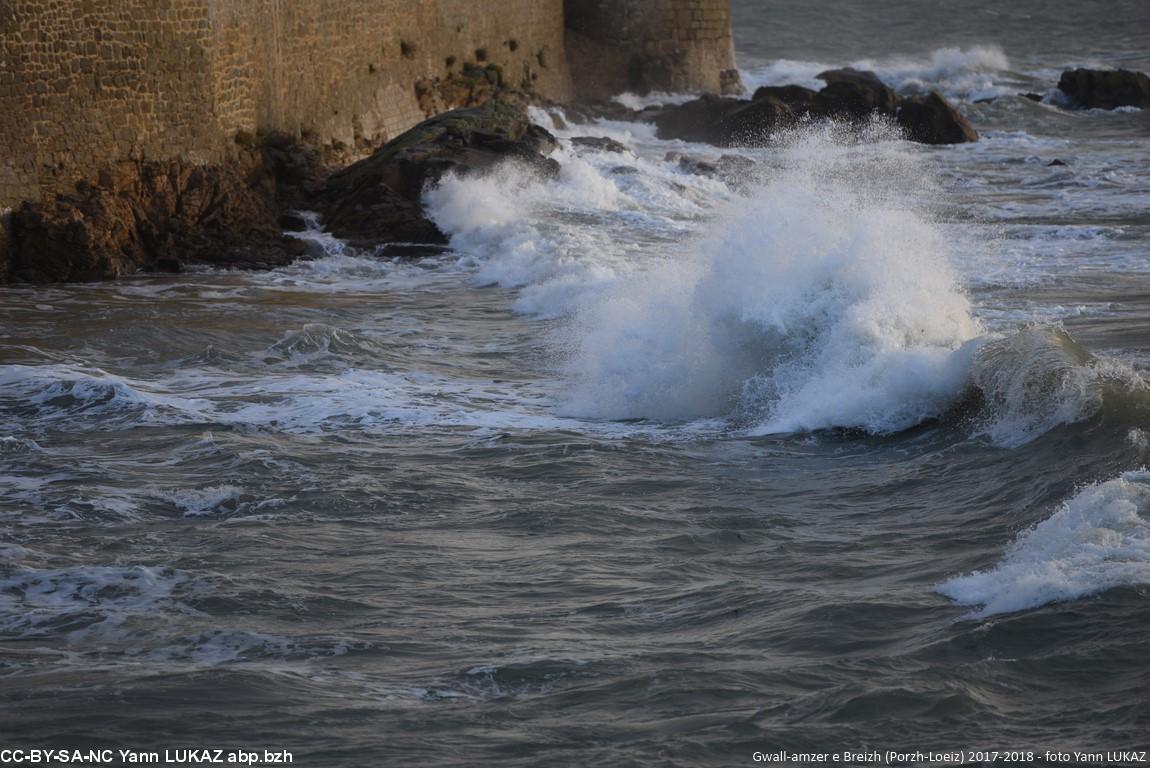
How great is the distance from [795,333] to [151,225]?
24.1 feet

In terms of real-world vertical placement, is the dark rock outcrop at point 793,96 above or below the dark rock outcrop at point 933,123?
above

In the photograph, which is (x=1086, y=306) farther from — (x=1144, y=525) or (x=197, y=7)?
(x=197, y=7)

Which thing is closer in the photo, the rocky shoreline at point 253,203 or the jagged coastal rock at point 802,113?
the rocky shoreline at point 253,203

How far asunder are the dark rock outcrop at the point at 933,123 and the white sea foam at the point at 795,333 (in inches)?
609

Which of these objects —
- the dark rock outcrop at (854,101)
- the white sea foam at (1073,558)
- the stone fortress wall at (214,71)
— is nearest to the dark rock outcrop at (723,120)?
the dark rock outcrop at (854,101)

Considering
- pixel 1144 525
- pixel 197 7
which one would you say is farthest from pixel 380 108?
pixel 1144 525

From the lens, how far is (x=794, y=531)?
23.2ft

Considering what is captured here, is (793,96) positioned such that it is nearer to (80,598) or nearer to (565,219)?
(565,219)

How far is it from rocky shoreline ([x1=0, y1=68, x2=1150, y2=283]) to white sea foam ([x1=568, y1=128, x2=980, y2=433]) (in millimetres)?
5038

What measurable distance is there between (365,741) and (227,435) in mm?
4008

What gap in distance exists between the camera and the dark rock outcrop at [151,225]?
1370 cm

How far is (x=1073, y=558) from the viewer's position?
6.01 m

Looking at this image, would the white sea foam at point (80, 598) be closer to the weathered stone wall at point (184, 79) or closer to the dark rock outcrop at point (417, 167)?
the weathered stone wall at point (184, 79)

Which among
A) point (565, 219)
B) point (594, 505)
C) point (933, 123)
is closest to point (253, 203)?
point (565, 219)
